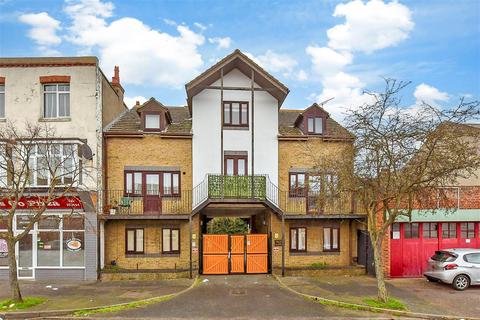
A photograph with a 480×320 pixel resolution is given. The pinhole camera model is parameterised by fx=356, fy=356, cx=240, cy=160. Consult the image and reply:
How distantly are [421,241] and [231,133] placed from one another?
1009cm

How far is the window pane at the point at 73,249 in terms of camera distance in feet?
51.7

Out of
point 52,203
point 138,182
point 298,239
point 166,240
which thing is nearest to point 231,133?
point 138,182

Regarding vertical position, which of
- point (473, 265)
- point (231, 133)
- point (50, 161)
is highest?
point (231, 133)

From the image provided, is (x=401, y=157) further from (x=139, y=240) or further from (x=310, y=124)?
(x=139, y=240)

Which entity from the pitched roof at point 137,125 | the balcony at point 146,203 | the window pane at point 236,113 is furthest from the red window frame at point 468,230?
the pitched roof at point 137,125

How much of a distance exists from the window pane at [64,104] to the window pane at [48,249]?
5.32 m

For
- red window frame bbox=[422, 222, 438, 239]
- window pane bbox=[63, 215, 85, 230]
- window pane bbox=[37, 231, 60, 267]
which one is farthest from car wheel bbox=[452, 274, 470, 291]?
window pane bbox=[37, 231, 60, 267]

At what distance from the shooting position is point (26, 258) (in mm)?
15820

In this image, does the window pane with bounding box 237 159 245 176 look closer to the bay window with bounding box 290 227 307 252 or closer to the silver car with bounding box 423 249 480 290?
the bay window with bounding box 290 227 307 252

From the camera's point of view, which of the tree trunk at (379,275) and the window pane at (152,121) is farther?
the window pane at (152,121)

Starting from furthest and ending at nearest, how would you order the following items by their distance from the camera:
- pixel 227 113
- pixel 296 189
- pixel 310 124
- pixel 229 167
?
pixel 310 124, pixel 296 189, pixel 227 113, pixel 229 167

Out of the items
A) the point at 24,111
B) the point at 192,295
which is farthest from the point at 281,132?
the point at 24,111

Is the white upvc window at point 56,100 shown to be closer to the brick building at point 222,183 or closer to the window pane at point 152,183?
the brick building at point 222,183

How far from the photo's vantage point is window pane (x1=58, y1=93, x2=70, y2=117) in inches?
625
